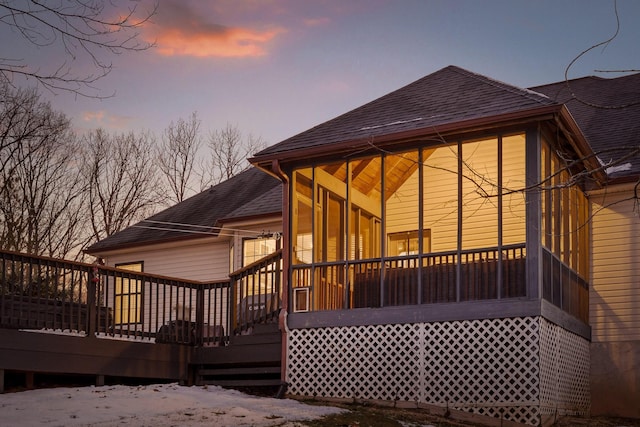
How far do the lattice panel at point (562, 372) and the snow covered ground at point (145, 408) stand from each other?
3.10m

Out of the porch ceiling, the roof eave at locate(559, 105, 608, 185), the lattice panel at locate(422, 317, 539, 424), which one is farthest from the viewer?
the porch ceiling

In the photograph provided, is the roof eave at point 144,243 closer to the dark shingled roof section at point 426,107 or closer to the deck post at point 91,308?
the dark shingled roof section at point 426,107

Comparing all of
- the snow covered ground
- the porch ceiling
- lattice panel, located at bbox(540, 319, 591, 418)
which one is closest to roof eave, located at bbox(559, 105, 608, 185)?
lattice panel, located at bbox(540, 319, 591, 418)

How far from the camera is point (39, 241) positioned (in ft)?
117

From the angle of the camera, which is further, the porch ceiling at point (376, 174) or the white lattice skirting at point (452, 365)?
the porch ceiling at point (376, 174)

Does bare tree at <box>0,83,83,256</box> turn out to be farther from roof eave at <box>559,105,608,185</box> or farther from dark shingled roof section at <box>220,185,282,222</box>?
roof eave at <box>559,105,608,185</box>

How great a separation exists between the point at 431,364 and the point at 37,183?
83.5ft

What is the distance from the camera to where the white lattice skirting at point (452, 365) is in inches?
520

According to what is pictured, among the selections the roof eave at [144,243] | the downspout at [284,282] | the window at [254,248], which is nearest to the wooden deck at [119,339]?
the downspout at [284,282]

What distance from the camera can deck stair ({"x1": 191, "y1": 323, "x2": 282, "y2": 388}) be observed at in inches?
611

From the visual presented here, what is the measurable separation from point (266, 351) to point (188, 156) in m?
26.6

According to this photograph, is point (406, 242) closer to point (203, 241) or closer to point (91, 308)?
point (203, 241)

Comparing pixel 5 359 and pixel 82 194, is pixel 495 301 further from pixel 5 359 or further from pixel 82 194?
pixel 82 194

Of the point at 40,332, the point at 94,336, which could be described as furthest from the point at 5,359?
the point at 94,336
